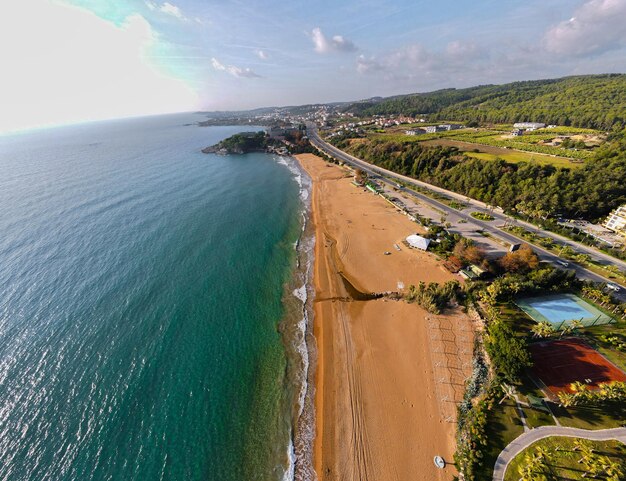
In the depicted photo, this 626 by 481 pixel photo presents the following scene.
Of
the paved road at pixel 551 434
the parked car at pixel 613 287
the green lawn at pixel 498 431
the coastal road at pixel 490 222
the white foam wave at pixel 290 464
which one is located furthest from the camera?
the coastal road at pixel 490 222

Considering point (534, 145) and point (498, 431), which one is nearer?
point (498, 431)

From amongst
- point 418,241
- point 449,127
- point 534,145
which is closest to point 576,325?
point 418,241

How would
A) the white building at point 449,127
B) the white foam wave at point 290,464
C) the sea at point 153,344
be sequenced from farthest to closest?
the white building at point 449,127
the sea at point 153,344
the white foam wave at point 290,464

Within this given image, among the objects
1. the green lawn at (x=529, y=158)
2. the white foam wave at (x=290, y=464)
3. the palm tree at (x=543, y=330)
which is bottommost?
the white foam wave at (x=290, y=464)

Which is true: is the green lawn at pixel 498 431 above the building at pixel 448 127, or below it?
below

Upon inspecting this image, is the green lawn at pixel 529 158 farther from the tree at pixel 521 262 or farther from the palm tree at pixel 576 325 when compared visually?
the palm tree at pixel 576 325

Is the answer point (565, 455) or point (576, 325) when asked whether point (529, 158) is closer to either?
point (576, 325)

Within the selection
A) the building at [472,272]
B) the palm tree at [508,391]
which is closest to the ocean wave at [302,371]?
the palm tree at [508,391]

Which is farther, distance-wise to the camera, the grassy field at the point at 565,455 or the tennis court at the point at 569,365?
the tennis court at the point at 569,365
